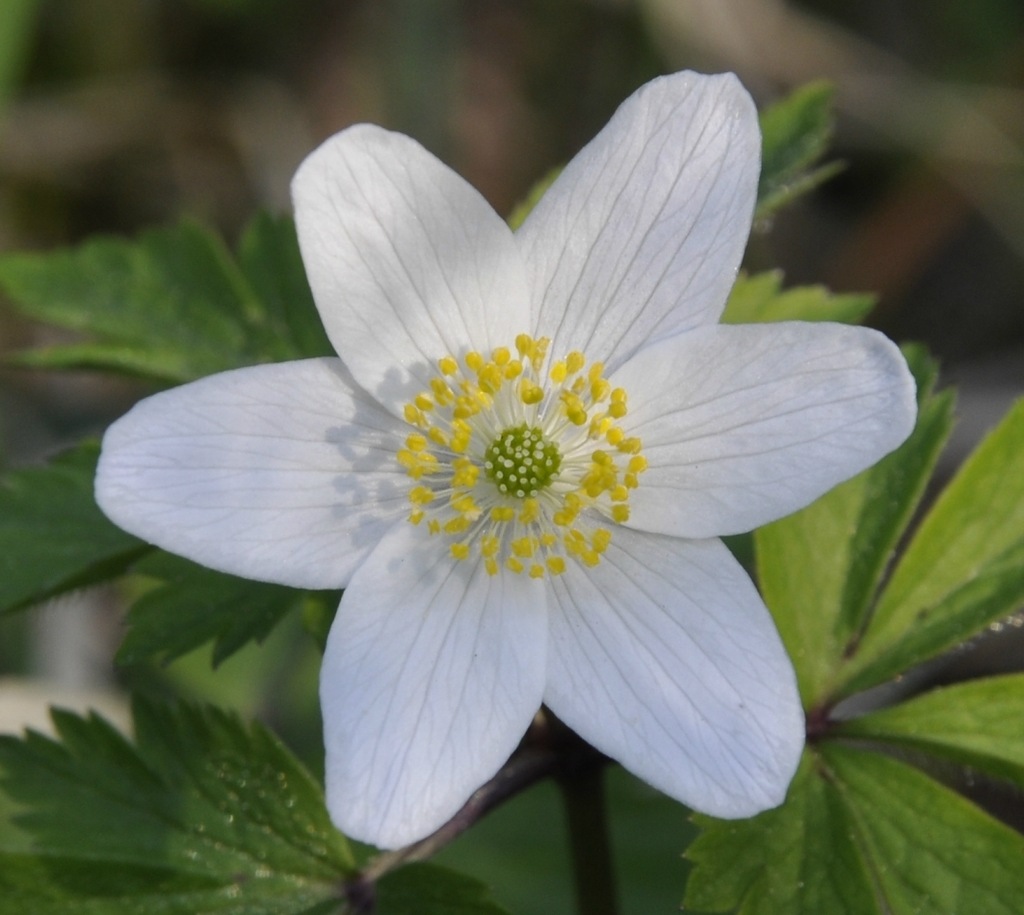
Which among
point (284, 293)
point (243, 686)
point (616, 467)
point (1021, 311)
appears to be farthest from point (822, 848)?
A: point (1021, 311)

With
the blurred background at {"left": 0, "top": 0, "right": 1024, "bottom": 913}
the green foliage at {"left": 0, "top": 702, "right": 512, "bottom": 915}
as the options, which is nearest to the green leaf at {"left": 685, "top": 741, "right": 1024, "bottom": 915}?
the green foliage at {"left": 0, "top": 702, "right": 512, "bottom": 915}

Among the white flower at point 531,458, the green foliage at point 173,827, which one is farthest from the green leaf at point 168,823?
the white flower at point 531,458

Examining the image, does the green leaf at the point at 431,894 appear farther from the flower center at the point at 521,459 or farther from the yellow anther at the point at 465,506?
the yellow anther at the point at 465,506

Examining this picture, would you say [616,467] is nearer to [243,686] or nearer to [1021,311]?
[243,686]

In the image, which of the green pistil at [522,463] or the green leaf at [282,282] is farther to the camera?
the green leaf at [282,282]

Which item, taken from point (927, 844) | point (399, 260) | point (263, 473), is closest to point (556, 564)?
point (263, 473)
